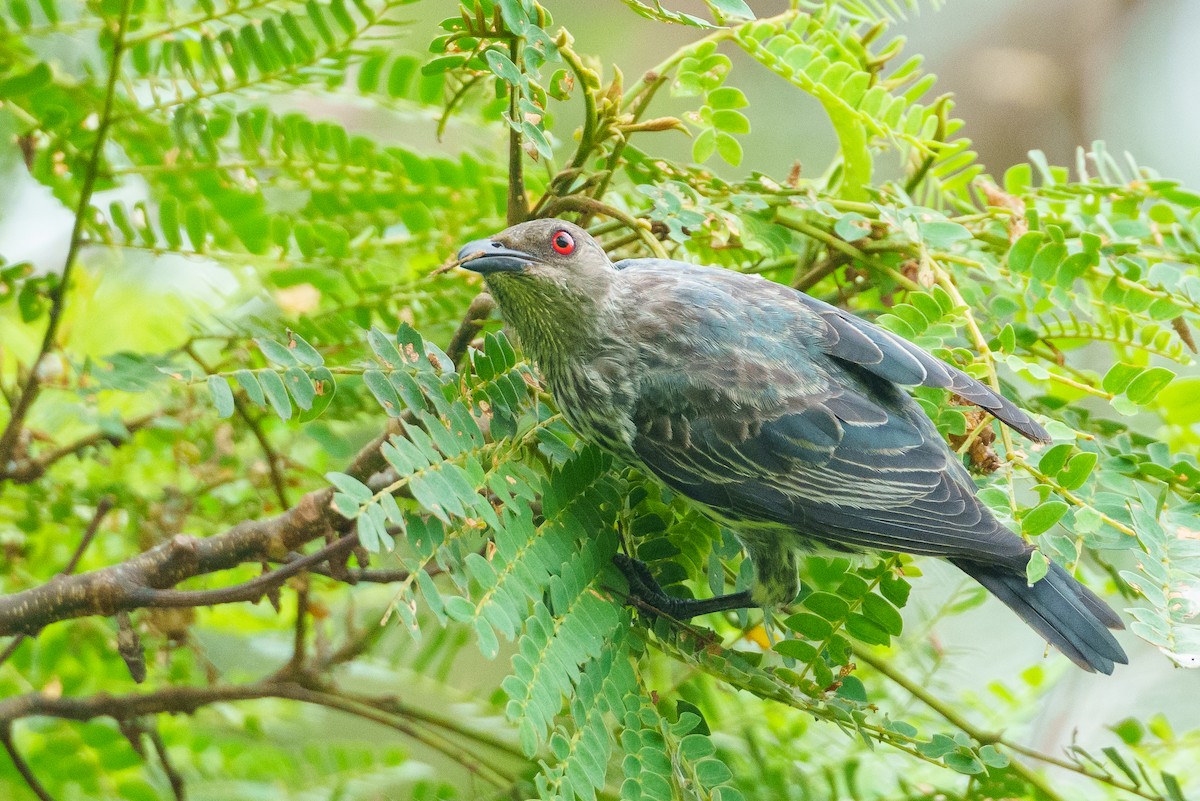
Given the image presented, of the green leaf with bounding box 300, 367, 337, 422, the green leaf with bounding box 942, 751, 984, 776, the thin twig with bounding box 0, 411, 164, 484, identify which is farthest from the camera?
the thin twig with bounding box 0, 411, 164, 484

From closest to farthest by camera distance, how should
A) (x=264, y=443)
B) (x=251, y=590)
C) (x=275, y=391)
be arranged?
(x=275, y=391), (x=251, y=590), (x=264, y=443)

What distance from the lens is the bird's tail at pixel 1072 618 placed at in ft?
5.12

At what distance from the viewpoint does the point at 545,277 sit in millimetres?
1510

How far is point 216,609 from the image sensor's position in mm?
2172

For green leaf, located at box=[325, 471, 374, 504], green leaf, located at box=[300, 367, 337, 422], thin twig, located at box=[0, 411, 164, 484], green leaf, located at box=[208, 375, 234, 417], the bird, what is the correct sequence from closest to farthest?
1. green leaf, located at box=[325, 471, 374, 504]
2. green leaf, located at box=[208, 375, 234, 417]
3. green leaf, located at box=[300, 367, 337, 422]
4. the bird
5. thin twig, located at box=[0, 411, 164, 484]

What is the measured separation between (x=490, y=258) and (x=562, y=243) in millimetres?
119

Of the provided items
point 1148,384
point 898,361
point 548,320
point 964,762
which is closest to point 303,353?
point 548,320

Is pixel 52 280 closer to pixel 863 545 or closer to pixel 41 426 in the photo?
pixel 41 426

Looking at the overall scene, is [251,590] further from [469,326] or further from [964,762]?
[964,762]

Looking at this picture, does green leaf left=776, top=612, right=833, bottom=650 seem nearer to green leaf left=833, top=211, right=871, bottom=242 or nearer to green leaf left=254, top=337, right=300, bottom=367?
green leaf left=833, top=211, right=871, bottom=242

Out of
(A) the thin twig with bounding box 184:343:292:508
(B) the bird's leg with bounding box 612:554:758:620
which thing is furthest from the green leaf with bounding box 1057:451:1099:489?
(A) the thin twig with bounding box 184:343:292:508

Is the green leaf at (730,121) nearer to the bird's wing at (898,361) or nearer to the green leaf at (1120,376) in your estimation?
the bird's wing at (898,361)

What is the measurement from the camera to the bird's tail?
61.4 inches

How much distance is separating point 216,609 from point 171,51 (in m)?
1.11
